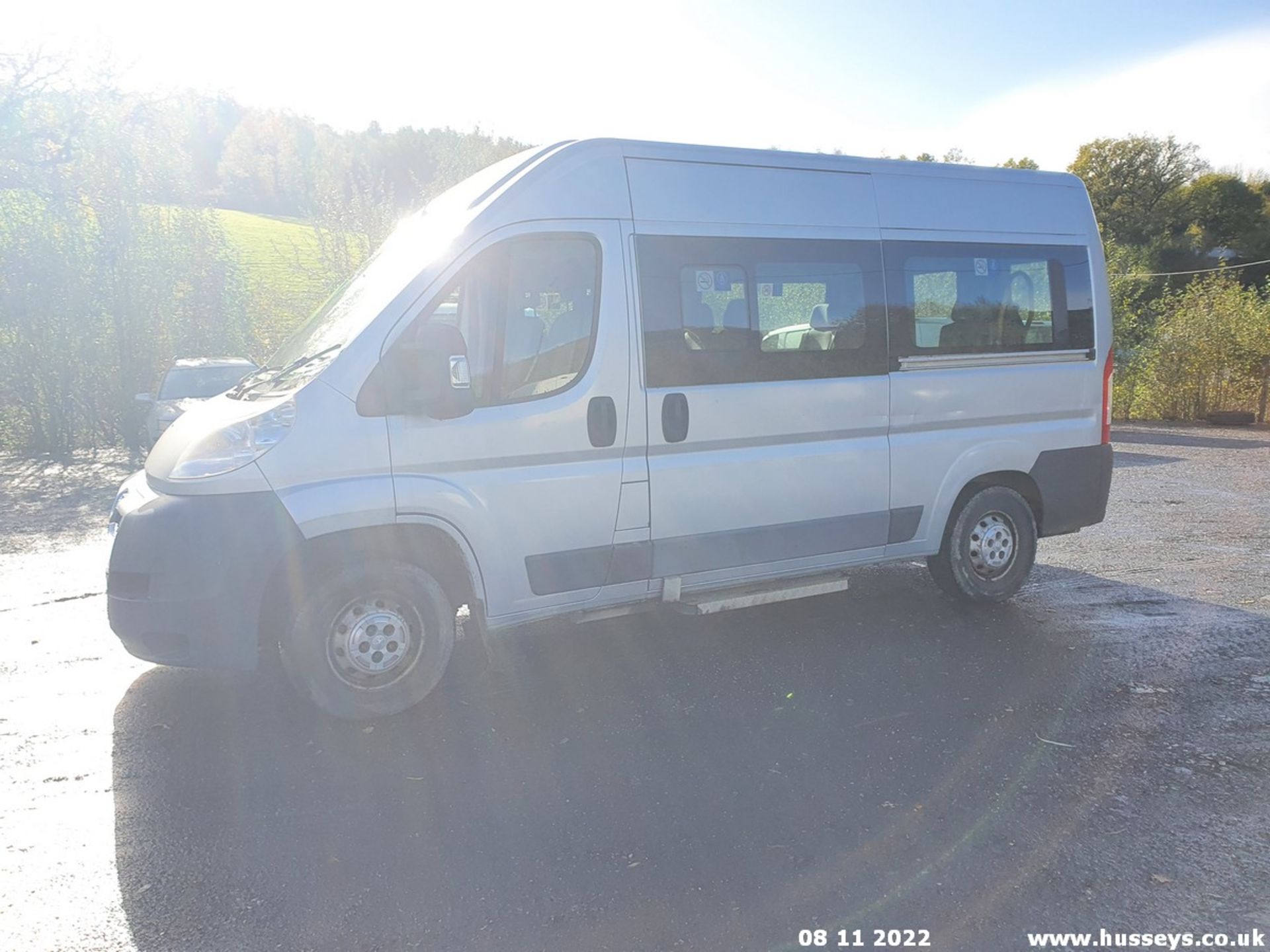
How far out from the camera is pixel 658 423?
474 cm

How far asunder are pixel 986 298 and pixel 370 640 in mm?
4263

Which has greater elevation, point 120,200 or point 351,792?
point 120,200

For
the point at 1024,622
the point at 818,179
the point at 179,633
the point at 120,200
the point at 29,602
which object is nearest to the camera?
the point at 179,633

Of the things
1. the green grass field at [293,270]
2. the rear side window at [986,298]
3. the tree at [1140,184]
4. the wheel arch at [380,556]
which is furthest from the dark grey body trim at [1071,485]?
the tree at [1140,184]

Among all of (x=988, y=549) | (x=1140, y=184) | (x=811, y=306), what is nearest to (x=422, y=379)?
(x=811, y=306)

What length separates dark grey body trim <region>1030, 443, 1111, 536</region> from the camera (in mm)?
6145

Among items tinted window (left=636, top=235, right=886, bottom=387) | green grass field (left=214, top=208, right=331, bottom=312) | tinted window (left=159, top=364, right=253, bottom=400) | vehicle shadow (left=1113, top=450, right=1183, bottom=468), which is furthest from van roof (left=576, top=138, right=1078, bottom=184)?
green grass field (left=214, top=208, right=331, bottom=312)

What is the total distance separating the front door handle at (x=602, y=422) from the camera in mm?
4565

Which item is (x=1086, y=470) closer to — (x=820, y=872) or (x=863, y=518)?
(x=863, y=518)

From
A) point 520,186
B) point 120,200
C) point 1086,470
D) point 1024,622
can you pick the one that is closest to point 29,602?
point 520,186

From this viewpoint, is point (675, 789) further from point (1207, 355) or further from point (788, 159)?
point (1207, 355)

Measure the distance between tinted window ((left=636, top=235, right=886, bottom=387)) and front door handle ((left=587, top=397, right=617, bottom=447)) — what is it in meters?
0.27

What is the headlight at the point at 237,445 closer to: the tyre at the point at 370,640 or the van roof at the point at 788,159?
the tyre at the point at 370,640

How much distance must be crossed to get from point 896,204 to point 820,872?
3970mm
